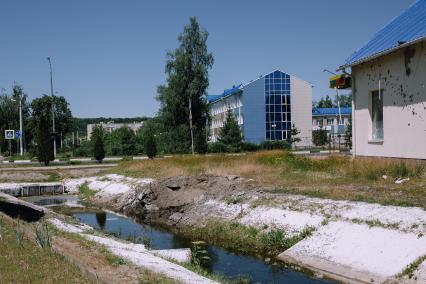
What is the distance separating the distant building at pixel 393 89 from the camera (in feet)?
53.2

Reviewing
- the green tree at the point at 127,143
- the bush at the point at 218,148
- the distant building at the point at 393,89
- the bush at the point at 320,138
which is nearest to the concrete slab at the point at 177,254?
the distant building at the point at 393,89

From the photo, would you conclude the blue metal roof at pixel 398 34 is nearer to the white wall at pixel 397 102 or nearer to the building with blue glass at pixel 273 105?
the white wall at pixel 397 102

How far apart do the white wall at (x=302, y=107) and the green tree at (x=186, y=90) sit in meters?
17.2

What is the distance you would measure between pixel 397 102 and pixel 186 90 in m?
43.7

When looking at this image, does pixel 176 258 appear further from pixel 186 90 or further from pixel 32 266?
pixel 186 90

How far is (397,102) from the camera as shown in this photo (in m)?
17.3

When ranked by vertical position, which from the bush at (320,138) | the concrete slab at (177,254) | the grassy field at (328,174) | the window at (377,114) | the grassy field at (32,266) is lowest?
the concrete slab at (177,254)

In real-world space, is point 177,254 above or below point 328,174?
below

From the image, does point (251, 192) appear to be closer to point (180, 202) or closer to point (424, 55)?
point (180, 202)

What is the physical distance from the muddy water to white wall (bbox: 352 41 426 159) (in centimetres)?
751

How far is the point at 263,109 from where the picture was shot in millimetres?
72312

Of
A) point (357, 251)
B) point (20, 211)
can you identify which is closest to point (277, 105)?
point (20, 211)

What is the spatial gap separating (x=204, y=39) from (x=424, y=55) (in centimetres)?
4828

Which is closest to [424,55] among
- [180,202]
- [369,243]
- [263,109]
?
[369,243]
